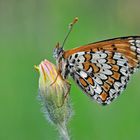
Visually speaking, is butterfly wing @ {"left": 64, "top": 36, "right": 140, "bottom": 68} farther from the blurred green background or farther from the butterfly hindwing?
the blurred green background

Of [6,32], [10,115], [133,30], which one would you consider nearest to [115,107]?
[10,115]

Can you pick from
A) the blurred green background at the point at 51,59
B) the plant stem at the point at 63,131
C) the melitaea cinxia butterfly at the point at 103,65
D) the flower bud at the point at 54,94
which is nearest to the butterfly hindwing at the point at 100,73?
the melitaea cinxia butterfly at the point at 103,65

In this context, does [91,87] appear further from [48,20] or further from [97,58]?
[48,20]

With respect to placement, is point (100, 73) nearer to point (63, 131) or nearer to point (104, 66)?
point (104, 66)

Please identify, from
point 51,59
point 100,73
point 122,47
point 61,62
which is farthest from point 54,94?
point 51,59

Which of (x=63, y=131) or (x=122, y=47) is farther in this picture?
(x=122, y=47)

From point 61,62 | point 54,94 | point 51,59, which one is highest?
point 51,59
